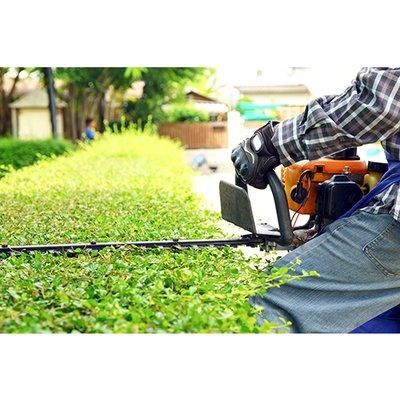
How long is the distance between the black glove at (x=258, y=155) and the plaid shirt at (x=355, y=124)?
0.18ft

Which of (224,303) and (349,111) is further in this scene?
(349,111)

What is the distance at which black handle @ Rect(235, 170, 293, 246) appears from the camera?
281cm

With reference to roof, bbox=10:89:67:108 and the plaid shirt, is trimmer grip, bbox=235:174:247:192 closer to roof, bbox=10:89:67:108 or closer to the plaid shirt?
the plaid shirt

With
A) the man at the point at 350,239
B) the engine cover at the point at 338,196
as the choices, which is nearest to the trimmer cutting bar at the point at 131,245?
the engine cover at the point at 338,196

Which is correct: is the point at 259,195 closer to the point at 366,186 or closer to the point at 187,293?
the point at 366,186

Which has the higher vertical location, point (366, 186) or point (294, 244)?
point (366, 186)

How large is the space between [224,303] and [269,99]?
11655 millimetres

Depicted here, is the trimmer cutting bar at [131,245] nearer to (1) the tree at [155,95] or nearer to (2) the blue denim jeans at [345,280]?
(2) the blue denim jeans at [345,280]

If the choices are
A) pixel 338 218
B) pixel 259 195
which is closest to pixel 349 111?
pixel 338 218

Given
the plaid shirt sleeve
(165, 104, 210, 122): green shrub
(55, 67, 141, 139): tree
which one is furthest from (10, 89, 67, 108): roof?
the plaid shirt sleeve

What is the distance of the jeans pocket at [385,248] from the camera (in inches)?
102

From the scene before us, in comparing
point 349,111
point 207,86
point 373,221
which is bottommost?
point 207,86

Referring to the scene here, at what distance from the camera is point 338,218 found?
281cm

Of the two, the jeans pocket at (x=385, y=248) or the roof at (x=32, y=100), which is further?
the roof at (x=32, y=100)
